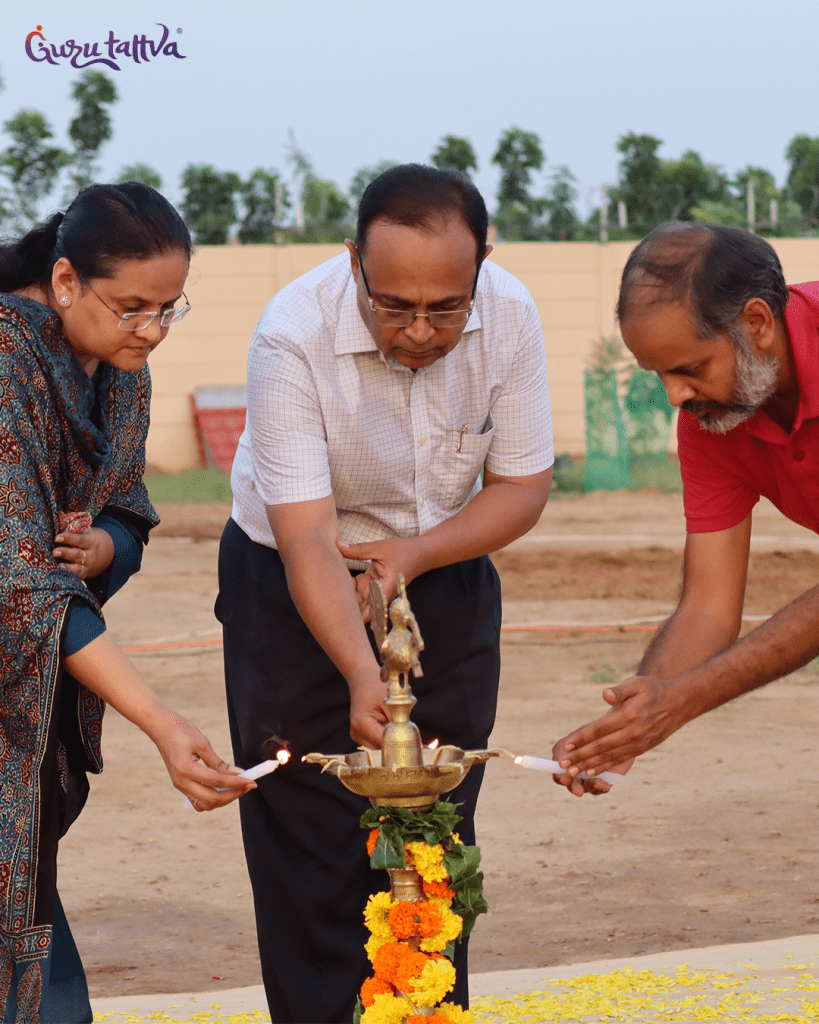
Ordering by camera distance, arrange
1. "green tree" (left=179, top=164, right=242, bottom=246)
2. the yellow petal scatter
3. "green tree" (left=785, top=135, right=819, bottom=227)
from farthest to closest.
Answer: "green tree" (left=785, top=135, right=819, bottom=227) < "green tree" (left=179, top=164, right=242, bottom=246) < the yellow petal scatter

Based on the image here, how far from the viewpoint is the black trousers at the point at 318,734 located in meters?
3.24

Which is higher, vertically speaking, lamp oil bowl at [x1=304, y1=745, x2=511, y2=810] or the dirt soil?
lamp oil bowl at [x1=304, y1=745, x2=511, y2=810]

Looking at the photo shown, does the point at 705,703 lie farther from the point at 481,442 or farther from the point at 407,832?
the point at 407,832

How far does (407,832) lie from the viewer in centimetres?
222

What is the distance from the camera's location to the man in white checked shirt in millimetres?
2836

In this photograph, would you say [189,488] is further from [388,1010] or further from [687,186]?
[388,1010]

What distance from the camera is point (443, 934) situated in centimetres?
222

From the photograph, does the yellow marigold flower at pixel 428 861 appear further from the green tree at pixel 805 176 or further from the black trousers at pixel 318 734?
the green tree at pixel 805 176

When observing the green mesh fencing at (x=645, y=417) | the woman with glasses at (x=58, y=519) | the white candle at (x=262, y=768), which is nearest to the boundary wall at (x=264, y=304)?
the green mesh fencing at (x=645, y=417)

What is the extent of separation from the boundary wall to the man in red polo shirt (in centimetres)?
2020

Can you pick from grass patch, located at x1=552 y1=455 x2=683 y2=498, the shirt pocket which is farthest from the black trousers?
grass patch, located at x1=552 y1=455 x2=683 y2=498

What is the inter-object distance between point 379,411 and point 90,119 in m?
25.8

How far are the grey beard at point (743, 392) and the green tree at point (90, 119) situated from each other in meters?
25.3

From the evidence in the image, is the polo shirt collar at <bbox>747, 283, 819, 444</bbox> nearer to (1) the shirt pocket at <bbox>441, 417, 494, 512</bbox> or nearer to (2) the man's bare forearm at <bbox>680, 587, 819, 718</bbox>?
(2) the man's bare forearm at <bbox>680, 587, 819, 718</bbox>
